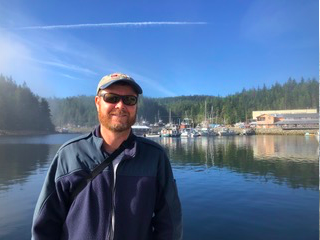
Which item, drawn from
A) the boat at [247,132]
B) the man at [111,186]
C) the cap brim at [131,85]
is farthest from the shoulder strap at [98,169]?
the boat at [247,132]

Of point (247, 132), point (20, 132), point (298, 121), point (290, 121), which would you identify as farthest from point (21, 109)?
point (298, 121)

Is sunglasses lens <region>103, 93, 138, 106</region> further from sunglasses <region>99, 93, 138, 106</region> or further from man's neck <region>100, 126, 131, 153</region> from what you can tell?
man's neck <region>100, 126, 131, 153</region>

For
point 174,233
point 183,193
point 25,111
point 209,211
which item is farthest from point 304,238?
point 25,111

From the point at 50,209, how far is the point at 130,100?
1.35m

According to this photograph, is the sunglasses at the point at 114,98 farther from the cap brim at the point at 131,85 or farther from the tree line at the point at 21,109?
the tree line at the point at 21,109

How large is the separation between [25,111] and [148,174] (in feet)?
544

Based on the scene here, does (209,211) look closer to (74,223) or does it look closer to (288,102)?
(74,223)

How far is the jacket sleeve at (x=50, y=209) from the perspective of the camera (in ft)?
8.44

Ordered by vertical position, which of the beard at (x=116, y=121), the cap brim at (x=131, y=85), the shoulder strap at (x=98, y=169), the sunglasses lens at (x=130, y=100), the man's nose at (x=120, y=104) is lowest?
the shoulder strap at (x=98, y=169)

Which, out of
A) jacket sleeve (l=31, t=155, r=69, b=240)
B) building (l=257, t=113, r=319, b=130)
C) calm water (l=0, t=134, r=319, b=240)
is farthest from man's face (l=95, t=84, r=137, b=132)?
building (l=257, t=113, r=319, b=130)

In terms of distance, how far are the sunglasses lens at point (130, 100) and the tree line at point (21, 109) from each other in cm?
15341

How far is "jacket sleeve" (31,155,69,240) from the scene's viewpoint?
8.44 ft

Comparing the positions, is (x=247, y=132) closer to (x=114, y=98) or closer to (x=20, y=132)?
(x=20, y=132)

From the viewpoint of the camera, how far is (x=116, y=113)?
2.79m
